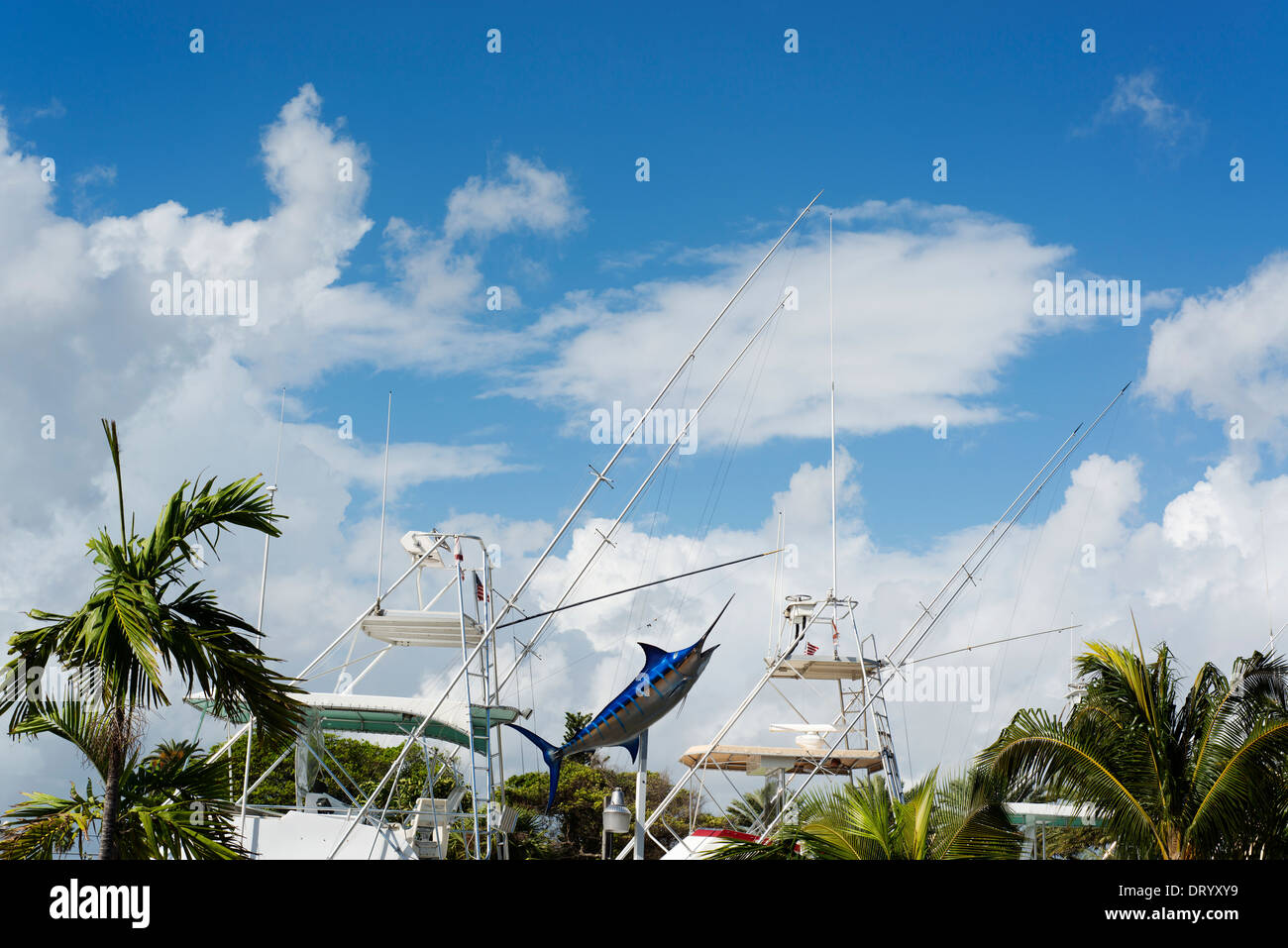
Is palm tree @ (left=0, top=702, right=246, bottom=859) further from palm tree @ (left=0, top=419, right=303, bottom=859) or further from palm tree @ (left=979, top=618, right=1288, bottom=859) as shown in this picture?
palm tree @ (left=979, top=618, right=1288, bottom=859)

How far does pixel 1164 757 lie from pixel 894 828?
6.13 m

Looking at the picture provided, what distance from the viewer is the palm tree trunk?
977 cm

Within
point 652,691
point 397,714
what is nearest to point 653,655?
point 652,691

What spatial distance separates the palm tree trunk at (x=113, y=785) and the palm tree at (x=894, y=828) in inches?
334

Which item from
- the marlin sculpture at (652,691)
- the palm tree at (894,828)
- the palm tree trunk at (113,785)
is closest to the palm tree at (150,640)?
the palm tree trunk at (113,785)

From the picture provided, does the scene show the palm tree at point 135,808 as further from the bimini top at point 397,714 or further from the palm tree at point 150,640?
the bimini top at point 397,714

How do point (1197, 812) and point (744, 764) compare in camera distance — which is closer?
point (1197, 812)

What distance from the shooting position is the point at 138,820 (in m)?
10.2
